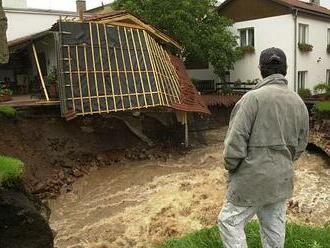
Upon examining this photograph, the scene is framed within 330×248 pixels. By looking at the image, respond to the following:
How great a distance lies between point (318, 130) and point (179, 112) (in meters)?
4.97

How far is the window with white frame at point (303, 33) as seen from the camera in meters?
20.5

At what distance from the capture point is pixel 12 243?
5.43m

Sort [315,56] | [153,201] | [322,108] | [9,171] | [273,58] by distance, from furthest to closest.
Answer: [315,56]
[322,108]
[153,201]
[9,171]
[273,58]

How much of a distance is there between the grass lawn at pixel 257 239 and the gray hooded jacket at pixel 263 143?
1.23m

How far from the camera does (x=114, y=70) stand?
13.1 metres

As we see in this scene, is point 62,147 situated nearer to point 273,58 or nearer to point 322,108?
point 322,108

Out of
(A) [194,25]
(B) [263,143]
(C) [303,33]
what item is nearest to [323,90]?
(C) [303,33]

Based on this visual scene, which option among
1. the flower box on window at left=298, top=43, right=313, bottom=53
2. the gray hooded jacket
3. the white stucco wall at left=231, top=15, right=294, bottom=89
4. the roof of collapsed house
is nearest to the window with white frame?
the flower box on window at left=298, top=43, right=313, bottom=53

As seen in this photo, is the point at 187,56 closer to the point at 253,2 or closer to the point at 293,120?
the point at 253,2

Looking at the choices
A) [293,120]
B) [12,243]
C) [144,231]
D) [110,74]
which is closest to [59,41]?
[110,74]

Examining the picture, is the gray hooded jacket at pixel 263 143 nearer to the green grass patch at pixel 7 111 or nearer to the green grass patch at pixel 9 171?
the green grass patch at pixel 9 171

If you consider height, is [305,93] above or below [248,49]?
below

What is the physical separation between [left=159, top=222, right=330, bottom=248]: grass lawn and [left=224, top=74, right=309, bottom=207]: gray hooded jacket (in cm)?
123

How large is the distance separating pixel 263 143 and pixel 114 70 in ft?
33.9
